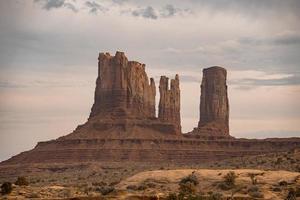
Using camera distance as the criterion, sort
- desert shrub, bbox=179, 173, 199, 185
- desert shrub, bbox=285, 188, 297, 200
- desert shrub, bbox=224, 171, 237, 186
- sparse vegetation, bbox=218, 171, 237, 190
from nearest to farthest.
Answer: desert shrub, bbox=285, 188, 297, 200 → sparse vegetation, bbox=218, 171, 237, 190 → desert shrub, bbox=224, 171, 237, 186 → desert shrub, bbox=179, 173, 199, 185

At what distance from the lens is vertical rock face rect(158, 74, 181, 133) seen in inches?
7338

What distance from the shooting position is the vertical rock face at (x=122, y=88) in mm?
178625

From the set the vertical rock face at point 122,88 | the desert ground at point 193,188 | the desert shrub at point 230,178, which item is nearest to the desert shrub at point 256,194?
the desert ground at point 193,188

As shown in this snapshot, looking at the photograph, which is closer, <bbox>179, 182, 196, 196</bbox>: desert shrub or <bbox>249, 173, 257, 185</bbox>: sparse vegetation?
<bbox>179, 182, 196, 196</bbox>: desert shrub

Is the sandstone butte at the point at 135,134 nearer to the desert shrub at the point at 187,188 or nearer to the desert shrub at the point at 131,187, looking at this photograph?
the desert shrub at the point at 131,187

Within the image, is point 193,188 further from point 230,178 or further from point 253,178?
point 253,178

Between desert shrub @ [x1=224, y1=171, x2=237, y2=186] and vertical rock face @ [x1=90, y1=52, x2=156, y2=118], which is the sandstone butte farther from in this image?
desert shrub @ [x1=224, y1=171, x2=237, y2=186]

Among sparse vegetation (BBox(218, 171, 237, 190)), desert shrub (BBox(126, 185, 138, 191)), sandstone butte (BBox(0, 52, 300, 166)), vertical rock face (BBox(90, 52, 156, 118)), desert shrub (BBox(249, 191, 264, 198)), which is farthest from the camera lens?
vertical rock face (BBox(90, 52, 156, 118))

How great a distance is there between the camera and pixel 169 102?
189 metres

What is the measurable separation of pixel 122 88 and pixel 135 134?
53.7 ft

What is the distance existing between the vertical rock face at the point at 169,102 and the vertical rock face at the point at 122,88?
2687 mm

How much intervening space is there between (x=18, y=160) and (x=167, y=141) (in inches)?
1061

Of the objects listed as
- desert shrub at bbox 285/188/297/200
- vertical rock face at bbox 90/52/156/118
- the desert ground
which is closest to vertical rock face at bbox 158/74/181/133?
vertical rock face at bbox 90/52/156/118

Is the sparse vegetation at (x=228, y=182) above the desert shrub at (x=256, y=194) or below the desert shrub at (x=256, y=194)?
above
